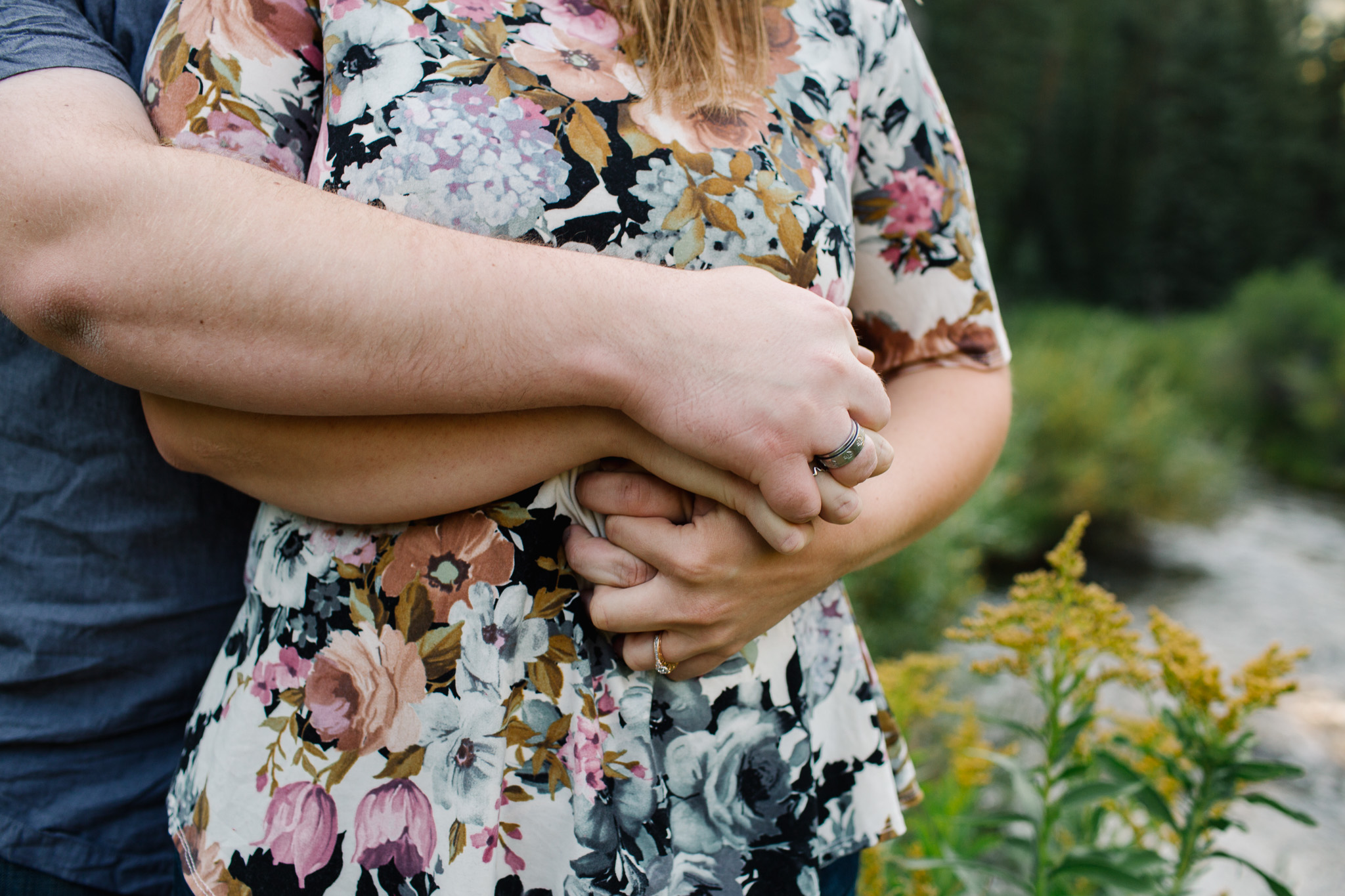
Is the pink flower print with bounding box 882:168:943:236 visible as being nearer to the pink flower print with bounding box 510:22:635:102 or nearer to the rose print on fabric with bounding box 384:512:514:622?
the pink flower print with bounding box 510:22:635:102

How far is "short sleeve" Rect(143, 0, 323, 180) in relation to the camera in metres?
0.68

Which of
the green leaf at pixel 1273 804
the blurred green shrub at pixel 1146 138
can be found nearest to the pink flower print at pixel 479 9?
the green leaf at pixel 1273 804

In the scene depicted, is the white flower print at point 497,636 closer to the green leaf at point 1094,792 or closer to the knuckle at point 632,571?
the knuckle at point 632,571

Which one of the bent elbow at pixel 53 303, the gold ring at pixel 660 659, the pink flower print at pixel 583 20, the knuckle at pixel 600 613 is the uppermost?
the pink flower print at pixel 583 20

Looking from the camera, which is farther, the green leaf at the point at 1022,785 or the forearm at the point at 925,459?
the green leaf at the point at 1022,785

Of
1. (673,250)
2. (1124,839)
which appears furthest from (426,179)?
(1124,839)

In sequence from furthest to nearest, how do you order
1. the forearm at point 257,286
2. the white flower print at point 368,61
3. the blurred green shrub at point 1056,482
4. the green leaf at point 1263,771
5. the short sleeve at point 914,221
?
the blurred green shrub at point 1056,482
the green leaf at point 1263,771
the short sleeve at point 914,221
the white flower print at point 368,61
the forearm at point 257,286

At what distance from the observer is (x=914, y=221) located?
3.18 ft

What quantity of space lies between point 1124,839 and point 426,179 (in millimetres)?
2763

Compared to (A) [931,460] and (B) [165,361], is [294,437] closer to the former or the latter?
(B) [165,361]

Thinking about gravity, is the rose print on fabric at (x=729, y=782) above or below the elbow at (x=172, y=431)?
below

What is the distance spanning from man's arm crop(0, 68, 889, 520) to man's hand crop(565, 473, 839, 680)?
9cm

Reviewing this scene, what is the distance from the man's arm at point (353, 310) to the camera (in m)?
0.60

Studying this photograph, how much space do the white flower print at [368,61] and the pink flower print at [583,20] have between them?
15cm
